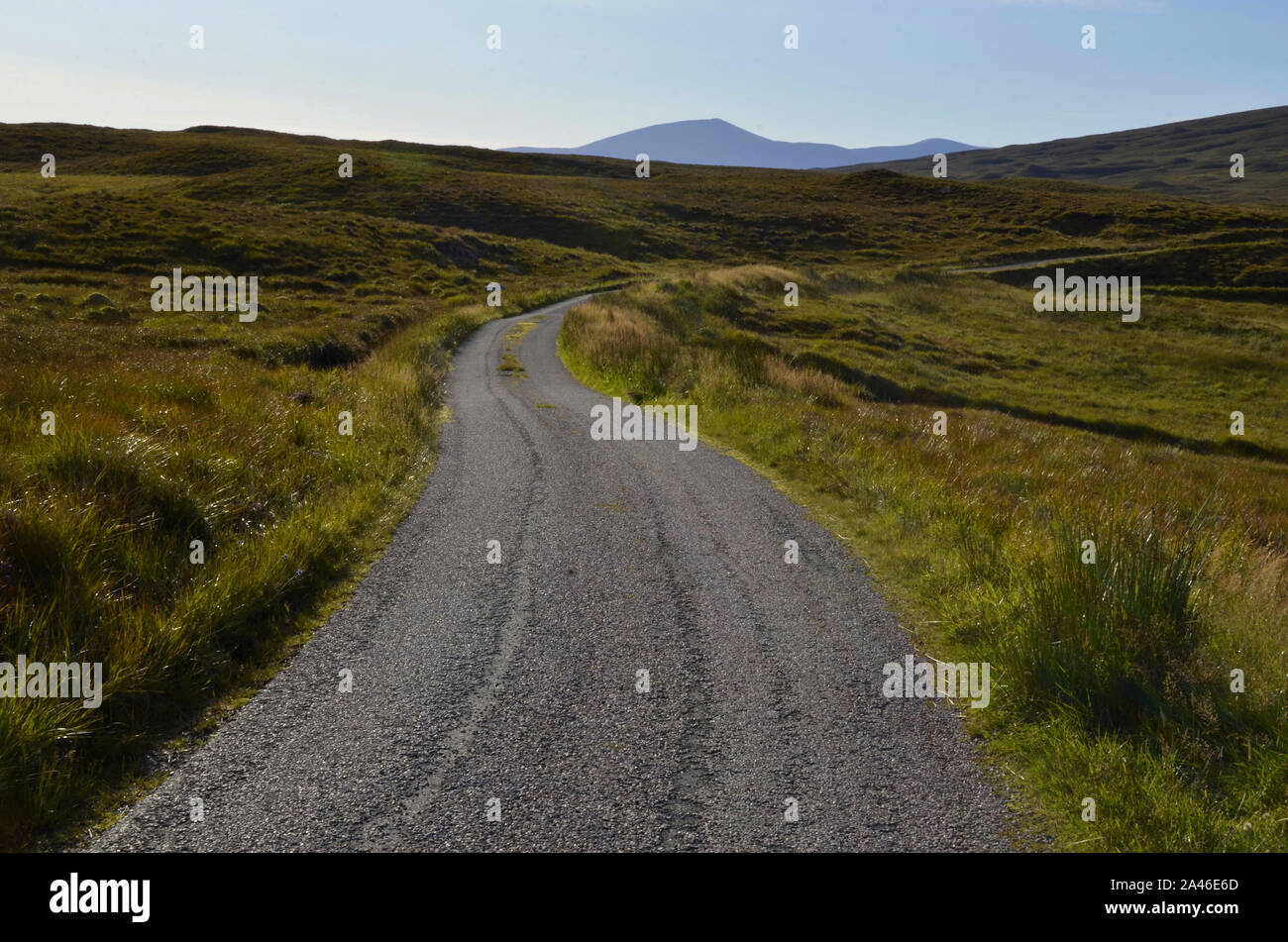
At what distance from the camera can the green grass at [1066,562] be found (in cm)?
433

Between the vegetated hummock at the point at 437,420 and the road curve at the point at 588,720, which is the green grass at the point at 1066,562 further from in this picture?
the road curve at the point at 588,720

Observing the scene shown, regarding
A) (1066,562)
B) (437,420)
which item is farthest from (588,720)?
(437,420)

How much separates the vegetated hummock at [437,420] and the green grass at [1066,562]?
0.04 meters

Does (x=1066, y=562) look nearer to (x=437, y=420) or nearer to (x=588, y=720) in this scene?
(x=588, y=720)

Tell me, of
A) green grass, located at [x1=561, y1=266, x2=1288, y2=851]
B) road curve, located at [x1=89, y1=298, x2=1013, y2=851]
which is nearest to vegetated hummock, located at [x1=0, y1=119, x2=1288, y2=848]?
green grass, located at [x1=561, y1=266, x2=1288, y2=851]

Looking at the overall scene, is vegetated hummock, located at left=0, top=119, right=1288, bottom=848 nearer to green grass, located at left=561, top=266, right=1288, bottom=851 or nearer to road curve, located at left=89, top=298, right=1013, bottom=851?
green grass, located at left=561, top=266, right=1288, bottom=851

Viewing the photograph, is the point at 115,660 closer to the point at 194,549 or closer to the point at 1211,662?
the point at 194,549

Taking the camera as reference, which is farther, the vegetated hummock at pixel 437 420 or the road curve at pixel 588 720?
the vegetated hummock at pixel 437 420

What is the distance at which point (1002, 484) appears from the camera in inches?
465

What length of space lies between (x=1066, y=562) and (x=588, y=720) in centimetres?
379

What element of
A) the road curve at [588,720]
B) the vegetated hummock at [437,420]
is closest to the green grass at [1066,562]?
the vegetated hummock at [437,420]

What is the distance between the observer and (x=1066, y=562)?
6.12 meters
